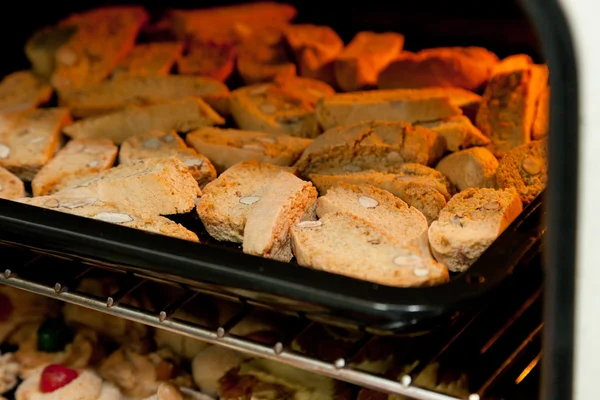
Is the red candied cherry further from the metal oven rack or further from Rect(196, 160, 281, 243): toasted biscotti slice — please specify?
Rect(196, 160, 281, 243): toasted biscotti slice

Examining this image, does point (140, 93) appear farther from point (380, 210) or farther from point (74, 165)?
point (380, 210)

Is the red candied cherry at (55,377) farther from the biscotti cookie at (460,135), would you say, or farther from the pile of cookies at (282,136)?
the biscotti cookie at (460,135)

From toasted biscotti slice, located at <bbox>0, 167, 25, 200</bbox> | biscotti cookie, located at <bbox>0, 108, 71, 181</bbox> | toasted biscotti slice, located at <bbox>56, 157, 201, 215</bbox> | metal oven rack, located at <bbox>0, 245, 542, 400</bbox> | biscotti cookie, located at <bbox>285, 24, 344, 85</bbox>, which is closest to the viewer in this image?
metal oven rack, located at <bbox>0, 245, 542, 400</bbox>

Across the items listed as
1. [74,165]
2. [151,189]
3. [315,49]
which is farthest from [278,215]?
[315,49]

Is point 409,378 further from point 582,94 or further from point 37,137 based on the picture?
point 37,137

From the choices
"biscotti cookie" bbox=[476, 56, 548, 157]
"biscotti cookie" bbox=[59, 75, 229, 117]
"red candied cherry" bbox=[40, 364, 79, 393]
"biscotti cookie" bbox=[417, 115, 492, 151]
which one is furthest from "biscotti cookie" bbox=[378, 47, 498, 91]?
"red candied cherry" bbox=[40, 364, 79, 393]

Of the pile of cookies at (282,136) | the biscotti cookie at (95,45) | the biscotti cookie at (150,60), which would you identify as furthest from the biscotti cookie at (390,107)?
the biscotti cookie at (95,45)

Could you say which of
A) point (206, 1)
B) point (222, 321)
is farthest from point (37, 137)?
point (206, 1)
